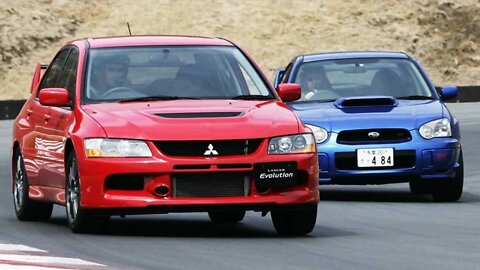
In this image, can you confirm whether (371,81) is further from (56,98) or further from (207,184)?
(207,184)

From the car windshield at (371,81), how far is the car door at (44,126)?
3963mm

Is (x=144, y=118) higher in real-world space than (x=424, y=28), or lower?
higher

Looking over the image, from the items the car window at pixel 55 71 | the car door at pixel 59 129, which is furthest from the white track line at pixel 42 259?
the car window at pixel 55 71

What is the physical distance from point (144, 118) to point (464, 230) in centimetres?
268

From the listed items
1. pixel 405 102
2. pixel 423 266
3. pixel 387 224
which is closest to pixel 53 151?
pixel 387 224

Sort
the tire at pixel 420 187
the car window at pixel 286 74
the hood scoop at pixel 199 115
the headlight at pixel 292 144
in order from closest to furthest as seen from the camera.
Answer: the headlight at pixel 292 144, the hood scoop at pixel 199 115, the tire at pixel 420 187, the car window at pixel 286 74

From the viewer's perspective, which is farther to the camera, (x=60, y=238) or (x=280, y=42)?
(x=280, y=42)

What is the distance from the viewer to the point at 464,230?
502 inches

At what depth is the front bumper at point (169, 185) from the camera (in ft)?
37.8

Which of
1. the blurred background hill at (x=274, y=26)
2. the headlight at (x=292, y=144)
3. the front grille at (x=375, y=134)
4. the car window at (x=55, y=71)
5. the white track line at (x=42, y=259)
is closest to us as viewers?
the white track line at (x=42, y=259)

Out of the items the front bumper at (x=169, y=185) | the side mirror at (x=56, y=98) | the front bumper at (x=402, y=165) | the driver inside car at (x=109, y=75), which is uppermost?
the driver inside car at (x=109, y=75)

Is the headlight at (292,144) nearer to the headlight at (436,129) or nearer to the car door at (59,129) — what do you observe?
the car door at (59,129)

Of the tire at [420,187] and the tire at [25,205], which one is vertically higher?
the tire at [25,205]

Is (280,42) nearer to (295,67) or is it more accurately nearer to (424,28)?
(424,28)
